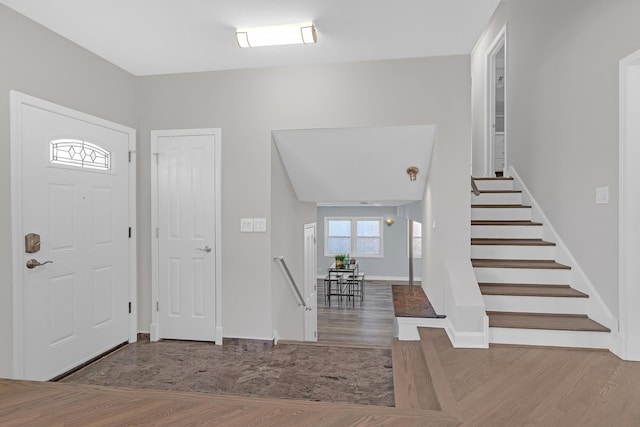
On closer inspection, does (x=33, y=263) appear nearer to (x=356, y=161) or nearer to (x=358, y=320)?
(x=356, y=161)

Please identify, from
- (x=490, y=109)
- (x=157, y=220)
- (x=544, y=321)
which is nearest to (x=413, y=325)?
(x=544, y=321)

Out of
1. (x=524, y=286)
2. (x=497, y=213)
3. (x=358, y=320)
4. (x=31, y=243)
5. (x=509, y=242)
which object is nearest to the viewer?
(x=31, y=243)

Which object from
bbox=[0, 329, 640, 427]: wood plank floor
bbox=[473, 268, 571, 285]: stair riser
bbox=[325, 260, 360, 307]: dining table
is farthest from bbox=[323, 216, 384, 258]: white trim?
bbox=[0, 329, 640, 427]: wood plank floor

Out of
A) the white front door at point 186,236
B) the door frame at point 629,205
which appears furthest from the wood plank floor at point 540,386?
the white front door at point 186,236

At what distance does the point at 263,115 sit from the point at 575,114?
2.69 meters

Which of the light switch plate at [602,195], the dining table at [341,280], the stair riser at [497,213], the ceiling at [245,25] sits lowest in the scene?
the dining table at [341,280]

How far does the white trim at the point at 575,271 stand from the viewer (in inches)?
109

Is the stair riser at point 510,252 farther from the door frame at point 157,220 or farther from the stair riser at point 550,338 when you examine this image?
the door frame at point 157,220

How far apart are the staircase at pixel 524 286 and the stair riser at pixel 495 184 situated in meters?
0.53

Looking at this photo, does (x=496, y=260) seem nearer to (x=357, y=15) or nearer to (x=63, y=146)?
(x=357, y=15)

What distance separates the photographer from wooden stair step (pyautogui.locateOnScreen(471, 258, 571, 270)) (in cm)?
338

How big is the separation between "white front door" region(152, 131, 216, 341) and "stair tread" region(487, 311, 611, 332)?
97.1 inches

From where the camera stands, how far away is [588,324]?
2.81 metres

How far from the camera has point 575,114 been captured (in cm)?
320
